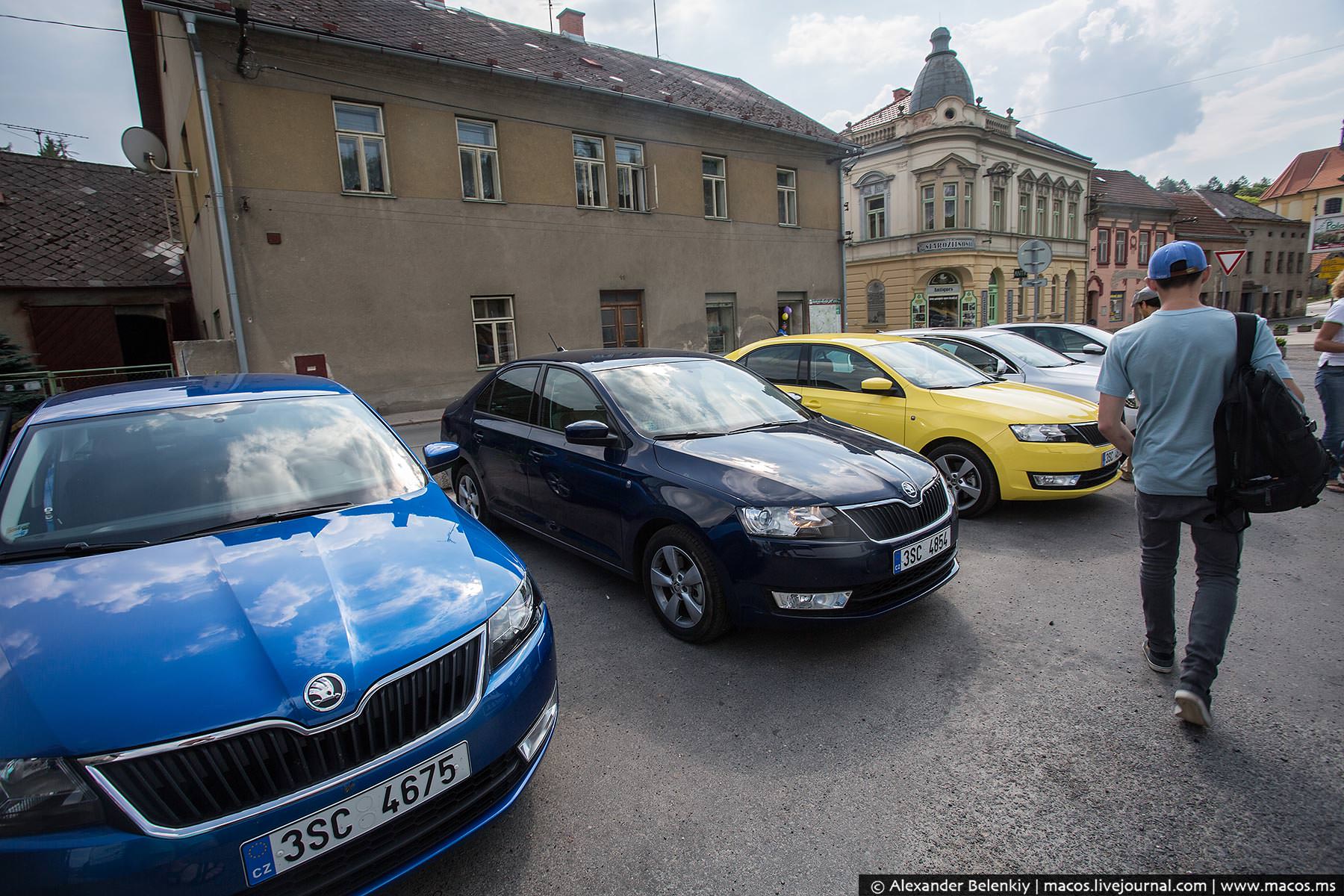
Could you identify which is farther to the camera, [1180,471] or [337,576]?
[1180,471]

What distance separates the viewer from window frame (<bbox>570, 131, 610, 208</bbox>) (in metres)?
14.5

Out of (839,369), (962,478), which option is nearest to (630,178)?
(839,369)

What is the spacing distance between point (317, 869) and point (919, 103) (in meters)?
37.0

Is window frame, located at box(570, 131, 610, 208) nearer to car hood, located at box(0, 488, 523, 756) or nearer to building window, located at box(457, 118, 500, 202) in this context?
building window, located at box(457, 118, 500, 202)

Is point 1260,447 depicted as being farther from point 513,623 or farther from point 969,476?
point 969,476

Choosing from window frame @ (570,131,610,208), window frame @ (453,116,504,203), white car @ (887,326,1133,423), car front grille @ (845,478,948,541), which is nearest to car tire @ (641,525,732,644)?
car front grille @ (845,478,948,541)

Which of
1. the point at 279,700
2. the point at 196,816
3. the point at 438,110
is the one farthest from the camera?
the point at 438,110

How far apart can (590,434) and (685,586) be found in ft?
3.41

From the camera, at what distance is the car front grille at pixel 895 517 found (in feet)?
10.5

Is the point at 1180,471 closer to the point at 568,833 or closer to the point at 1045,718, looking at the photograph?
the point at 1045,718

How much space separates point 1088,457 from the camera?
5109mm

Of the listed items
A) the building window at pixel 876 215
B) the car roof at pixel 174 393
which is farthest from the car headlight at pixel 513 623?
the building window at pixel 876 215

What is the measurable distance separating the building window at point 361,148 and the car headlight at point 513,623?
11.7m

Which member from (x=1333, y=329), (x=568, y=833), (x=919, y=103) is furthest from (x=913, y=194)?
(x=568, y=833)
